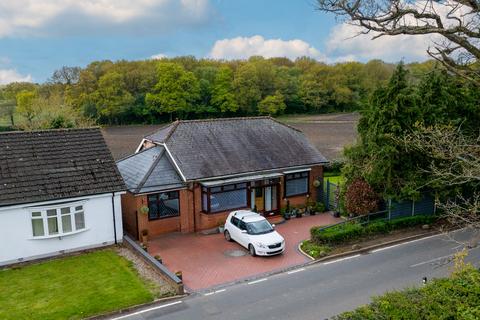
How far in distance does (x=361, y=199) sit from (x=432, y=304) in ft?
42.1

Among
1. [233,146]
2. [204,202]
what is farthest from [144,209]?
[233,146]

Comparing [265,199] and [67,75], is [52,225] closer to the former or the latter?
[265,199]

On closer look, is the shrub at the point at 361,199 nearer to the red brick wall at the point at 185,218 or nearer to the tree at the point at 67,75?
the red brick wall at the point at 185,218

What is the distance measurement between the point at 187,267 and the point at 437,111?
14741 mm

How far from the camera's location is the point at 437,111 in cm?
2230

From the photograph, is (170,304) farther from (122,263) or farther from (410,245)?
(410,245)

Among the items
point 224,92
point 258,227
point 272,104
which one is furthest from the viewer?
point 272,104

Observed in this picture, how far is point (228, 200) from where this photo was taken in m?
24.0

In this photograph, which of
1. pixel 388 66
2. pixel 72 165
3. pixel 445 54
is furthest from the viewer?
pixel 388 66

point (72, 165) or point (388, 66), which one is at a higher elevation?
point (388, 66)

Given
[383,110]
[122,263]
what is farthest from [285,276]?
[383,110]

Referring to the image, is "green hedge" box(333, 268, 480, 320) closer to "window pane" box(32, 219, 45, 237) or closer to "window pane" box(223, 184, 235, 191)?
"window pane" box(223, 184, 235, 191)

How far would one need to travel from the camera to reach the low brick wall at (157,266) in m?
16.2

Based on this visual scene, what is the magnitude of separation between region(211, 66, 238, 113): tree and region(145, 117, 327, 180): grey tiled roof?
46.5 meters
